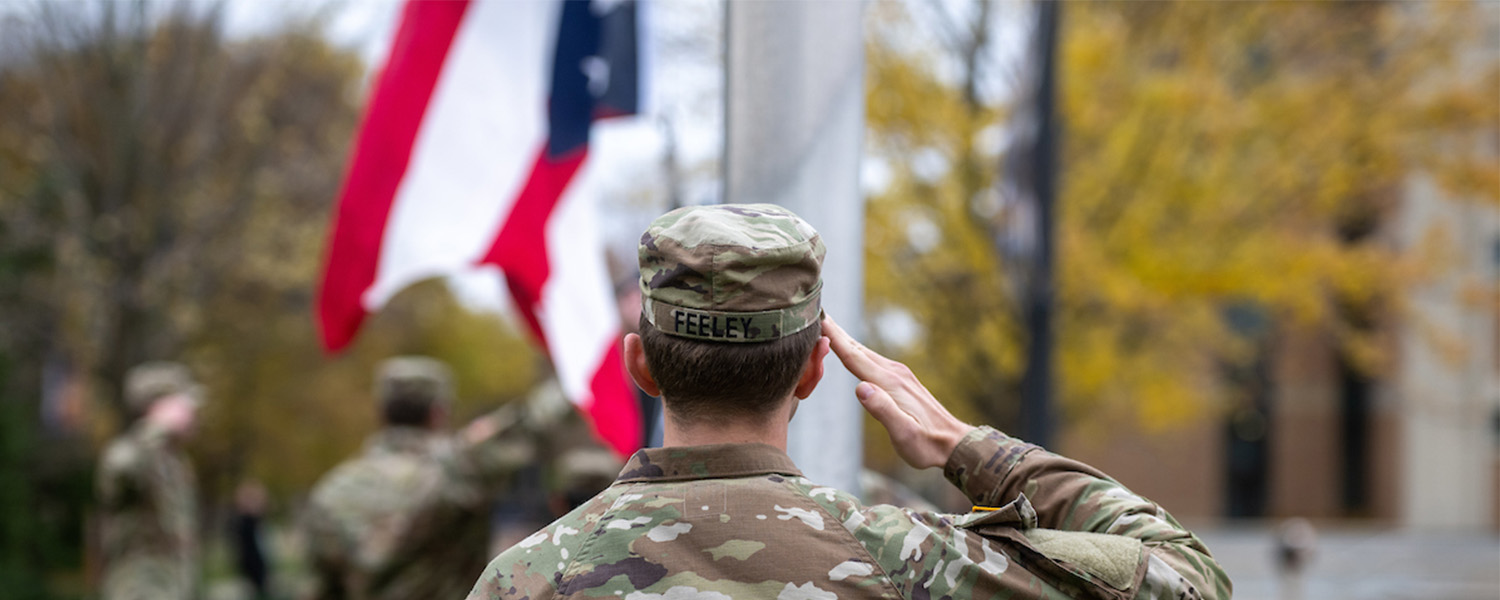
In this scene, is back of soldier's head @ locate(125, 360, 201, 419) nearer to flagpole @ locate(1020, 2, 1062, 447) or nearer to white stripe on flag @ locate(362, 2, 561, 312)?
white stripe on flag @ locate(362, 2, 561, 312)

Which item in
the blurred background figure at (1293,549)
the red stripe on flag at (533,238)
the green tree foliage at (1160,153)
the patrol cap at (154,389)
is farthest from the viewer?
the blurred background figure at (1293,549)

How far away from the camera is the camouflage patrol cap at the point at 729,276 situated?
65.5 inches

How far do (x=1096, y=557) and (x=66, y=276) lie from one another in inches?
509

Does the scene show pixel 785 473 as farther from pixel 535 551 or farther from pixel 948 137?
pixel 948 137

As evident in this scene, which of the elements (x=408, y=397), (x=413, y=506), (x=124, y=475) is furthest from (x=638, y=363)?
(x=124, y=475)

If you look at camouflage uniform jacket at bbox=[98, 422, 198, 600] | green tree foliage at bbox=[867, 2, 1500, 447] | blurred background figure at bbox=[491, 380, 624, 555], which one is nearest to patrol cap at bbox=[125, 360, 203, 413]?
camouflage uniform jacket at bbox=[98, 422, 198, 600]

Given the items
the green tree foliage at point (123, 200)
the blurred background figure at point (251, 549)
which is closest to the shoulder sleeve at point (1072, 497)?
the green tree foliage at point (123, 200)

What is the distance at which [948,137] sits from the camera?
1088 cm

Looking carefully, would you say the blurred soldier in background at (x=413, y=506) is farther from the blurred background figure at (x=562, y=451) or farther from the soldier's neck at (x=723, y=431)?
the soldier's neck at (x=723, y=431)

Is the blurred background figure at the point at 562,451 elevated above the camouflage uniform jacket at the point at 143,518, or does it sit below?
above

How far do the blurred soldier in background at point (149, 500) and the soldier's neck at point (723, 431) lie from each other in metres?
6.29

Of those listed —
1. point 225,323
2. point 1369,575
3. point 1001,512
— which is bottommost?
point 1369,575

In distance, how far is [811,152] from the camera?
8.39 ft

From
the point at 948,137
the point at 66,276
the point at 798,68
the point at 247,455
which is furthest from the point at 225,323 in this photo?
the point at 798,68
